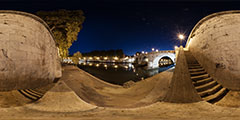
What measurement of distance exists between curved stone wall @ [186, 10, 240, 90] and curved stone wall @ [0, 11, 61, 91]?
34.3 feet

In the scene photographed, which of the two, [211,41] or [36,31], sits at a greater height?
[36,31]

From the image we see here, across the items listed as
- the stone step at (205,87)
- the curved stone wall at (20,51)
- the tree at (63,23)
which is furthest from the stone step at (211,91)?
the tree at (63,23)

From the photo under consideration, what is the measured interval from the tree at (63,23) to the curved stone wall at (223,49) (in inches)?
604

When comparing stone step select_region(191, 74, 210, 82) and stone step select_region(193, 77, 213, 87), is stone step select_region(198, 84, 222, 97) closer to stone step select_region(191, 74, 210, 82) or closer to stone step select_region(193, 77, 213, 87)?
stone step select_region(193, 77, 213, 87)

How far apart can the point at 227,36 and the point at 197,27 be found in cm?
376

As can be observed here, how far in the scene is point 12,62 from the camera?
16.1ft

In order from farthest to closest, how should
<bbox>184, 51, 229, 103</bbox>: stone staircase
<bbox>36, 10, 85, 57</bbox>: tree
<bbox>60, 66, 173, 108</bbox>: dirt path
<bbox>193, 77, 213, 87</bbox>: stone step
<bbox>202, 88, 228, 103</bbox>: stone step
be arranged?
<bbox>36, 10, 85, 57</bbox>: tree
<bbox>60, 66, 173, 108</bbox>: dirt path
<bbox>193, 77, 213, 87</bbox>: stone step
<bbox>184, 51, 229, 103</bbox>: stone staircase
<bbox>202, 88, 228, 103</bbox>: stone step

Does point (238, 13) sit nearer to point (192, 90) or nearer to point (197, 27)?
point (197, 27)

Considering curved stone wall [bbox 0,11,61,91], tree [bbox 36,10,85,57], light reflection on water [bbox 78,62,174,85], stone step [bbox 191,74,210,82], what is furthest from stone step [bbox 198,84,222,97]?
tree [bbox 36,10,85,57]

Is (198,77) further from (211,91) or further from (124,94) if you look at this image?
(124,94)

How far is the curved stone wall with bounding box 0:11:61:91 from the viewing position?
15.8 feet

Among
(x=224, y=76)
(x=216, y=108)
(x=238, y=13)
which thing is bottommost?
(x=216, y=108)

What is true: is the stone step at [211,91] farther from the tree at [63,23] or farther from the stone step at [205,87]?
the tree at [63,23]

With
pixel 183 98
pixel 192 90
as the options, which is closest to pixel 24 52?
pixel 183 98
